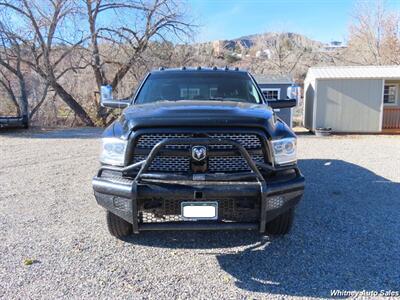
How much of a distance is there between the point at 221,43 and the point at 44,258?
46.3m

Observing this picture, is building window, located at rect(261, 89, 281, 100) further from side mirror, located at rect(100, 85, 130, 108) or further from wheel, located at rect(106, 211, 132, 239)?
wheel, located at rect(106, 211, 132, 239)

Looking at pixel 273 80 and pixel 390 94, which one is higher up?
pixel 273 80

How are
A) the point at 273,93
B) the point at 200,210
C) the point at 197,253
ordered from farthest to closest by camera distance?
1. the point at 273,93
2. the point at 197,253
3. the point at 200,210

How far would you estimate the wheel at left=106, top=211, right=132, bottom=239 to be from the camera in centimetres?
364

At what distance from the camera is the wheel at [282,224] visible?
365 centimetres

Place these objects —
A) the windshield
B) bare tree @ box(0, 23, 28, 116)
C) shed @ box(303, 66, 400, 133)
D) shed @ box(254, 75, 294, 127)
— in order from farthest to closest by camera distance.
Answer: bare tree @ box(0, 23, 28, 116), shed @ box(254, 75, 294, 127), shed @ box(303, 66, 400, 133), the windshield

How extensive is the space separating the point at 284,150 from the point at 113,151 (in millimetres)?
1570

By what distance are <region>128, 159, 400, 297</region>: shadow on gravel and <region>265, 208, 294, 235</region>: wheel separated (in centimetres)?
13

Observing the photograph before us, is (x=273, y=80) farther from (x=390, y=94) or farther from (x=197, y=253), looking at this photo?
(x=197, y=253)

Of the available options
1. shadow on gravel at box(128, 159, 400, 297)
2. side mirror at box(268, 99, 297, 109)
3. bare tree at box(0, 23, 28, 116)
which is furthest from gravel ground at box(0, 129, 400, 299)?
bare tree at box(0, 23, 28, 116)

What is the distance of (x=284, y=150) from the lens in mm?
Answer: 3305

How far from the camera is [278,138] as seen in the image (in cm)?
328

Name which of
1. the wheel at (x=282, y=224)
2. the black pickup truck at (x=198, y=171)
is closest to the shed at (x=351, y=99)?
the wheel at (x=282, y=224)

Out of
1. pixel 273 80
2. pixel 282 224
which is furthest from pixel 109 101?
pixel 273 80
